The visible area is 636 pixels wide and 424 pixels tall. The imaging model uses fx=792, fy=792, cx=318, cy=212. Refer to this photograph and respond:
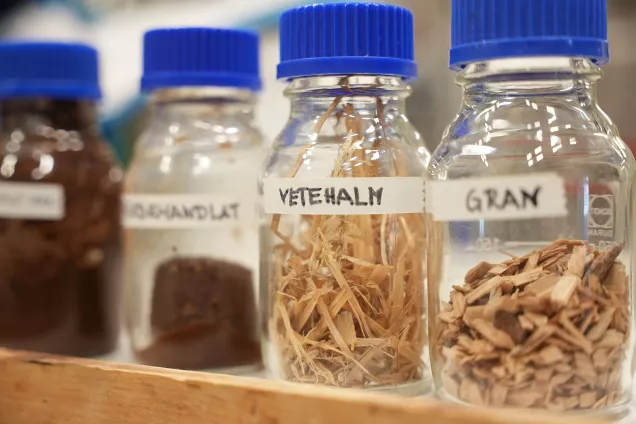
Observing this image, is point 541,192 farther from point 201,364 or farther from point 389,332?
point 201,364

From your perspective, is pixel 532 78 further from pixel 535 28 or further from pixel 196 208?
pixel 196 208

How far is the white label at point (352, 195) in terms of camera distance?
1.67ft

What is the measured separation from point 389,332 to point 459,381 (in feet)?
0.21

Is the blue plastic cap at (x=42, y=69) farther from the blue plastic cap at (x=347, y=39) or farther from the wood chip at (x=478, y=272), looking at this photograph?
the wood chip at (x=478, y=272)

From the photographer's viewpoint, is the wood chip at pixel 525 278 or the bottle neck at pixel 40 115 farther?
the bottle neck at pixel 40 115

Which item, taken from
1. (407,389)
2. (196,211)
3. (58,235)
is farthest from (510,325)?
(58,235)

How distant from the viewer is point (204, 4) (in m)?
0.89

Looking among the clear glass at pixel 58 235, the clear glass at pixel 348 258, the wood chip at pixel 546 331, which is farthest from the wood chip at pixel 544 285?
the clear glass at pixel 58 235

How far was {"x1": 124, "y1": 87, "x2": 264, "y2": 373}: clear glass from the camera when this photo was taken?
2.04 ft

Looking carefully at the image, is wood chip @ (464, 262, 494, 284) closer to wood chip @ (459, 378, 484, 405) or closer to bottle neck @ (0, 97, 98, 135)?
wood chip @ (459, 378, 484, 405)

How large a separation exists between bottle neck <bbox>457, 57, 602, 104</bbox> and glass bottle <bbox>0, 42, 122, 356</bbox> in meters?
0.36

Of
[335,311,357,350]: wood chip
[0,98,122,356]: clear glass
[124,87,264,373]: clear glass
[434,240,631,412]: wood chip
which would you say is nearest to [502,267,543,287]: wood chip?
[434,240,631,412]: wood chip

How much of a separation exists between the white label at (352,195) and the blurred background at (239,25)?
25cm

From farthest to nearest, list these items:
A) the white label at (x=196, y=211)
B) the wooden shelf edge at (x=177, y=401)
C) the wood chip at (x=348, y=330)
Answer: the white label at (x=196, y=211), the wood chip at (x=348, y=330), the wooden shelf edge at (x=177, y=401)
